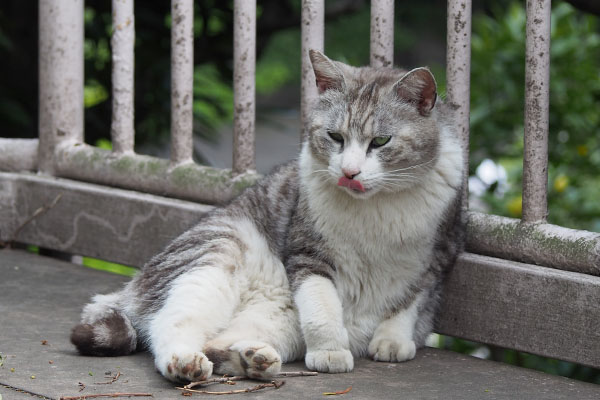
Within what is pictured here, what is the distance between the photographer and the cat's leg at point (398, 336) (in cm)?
309

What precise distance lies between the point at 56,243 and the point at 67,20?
3.35 ft

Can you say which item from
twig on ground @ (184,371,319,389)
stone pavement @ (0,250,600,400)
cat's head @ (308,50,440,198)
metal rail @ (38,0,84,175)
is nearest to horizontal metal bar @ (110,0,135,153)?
metal rail @ (38,0,84,175)

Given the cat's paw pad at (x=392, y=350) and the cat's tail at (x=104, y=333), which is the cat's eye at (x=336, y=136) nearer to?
the cat's paw pad at (x=392, y=350)

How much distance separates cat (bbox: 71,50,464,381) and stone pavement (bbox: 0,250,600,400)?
0.06 m

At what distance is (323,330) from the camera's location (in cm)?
299

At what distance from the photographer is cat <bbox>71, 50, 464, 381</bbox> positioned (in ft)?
9.79

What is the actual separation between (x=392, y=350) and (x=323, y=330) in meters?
0.26

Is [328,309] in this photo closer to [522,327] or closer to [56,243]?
[522,327]

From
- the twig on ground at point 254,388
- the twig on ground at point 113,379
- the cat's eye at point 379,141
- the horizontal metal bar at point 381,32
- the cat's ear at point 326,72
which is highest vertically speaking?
the horizontal metal bar at point 381,32

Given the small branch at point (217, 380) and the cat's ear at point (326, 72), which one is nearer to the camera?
the small branch at point (217, 380)

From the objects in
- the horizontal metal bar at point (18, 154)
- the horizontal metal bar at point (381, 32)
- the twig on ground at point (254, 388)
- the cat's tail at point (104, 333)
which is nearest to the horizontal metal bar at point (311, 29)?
the horizontal metal bar at point (381, 32)

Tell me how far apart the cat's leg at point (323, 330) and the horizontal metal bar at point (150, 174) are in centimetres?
98

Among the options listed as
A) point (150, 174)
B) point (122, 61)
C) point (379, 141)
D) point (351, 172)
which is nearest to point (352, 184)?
point (351, 172)

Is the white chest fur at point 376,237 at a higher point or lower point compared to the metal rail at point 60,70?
lower
